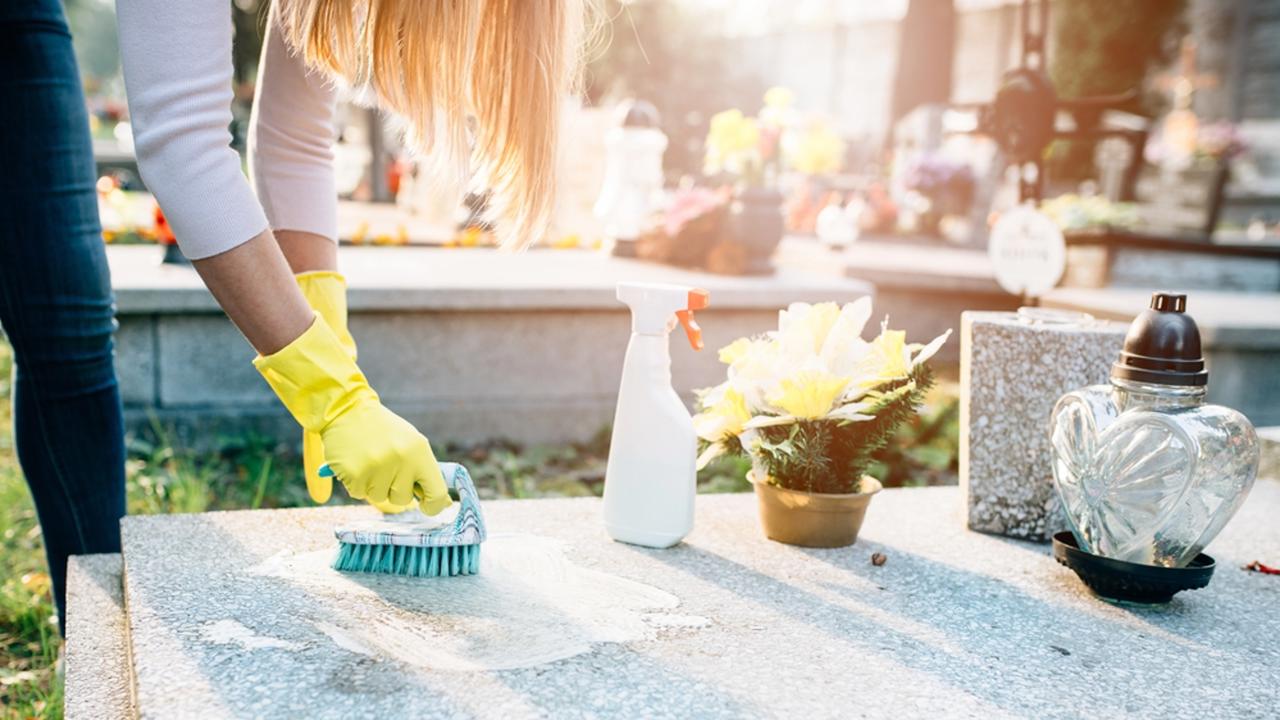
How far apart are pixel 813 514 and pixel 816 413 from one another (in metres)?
0.14

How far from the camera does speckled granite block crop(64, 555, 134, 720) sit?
1.11 m

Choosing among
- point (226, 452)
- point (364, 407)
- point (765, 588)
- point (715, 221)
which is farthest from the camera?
point (715, 221)

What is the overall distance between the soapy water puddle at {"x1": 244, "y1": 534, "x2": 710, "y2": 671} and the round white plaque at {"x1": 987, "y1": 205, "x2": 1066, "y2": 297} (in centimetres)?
180

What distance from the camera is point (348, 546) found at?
128cm

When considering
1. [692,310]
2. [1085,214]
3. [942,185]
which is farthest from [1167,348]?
[942,185]

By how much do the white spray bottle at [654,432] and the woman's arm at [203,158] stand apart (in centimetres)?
Result: 44

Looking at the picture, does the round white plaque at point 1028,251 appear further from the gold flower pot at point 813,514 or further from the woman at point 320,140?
the woman at point 320,140

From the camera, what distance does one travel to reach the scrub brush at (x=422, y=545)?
4.16ft

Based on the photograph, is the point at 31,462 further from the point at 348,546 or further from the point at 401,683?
the point at 401,683

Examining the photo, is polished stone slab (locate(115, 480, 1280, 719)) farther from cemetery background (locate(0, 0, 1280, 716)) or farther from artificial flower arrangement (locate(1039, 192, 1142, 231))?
Result: artificial flower arrangement (locate(1039, 192, 1142, 231))

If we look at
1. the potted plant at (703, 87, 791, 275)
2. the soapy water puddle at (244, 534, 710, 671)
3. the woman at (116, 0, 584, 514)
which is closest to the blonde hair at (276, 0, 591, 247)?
the woman at (116, 0, 584, 514)

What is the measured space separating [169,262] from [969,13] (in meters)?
15.7

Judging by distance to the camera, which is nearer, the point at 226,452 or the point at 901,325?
the point at 226,452

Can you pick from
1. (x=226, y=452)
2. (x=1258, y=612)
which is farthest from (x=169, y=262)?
(x=1258, y=612)
